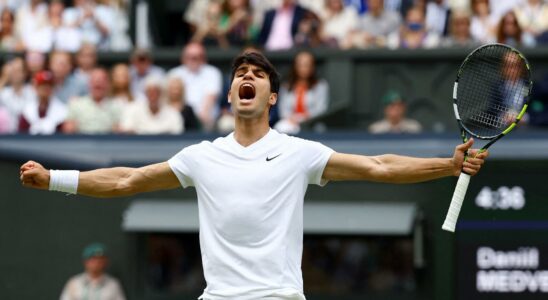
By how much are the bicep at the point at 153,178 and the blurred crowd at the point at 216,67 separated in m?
6.05

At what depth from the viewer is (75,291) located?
12.7m

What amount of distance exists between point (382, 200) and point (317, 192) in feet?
1.97

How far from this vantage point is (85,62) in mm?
14047

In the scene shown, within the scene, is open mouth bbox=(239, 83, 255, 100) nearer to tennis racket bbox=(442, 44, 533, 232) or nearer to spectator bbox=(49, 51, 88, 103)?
tennis racket bbox=(442, 44, 533, 232)

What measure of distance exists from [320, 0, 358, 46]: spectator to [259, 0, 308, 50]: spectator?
0.31 meters

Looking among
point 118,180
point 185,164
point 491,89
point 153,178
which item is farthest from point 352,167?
point 491,89

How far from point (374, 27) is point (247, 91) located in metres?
7.59

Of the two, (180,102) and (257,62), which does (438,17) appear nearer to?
(180,102)

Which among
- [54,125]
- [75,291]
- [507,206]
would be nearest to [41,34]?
[54,125]

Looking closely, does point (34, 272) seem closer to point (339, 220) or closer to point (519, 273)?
point (339, 220)

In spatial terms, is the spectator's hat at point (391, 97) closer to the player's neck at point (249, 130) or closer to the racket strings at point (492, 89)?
the racket strings at point (492, 89)

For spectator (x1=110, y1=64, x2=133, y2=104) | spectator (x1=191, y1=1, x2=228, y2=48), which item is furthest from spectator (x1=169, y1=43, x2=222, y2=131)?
spectator (x1=191, y1=1, x2=228, y2=48)

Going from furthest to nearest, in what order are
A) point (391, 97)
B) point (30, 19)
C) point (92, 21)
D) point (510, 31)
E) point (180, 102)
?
point (30, 19) → point (92, 21) → point (180, 102) → point (510, 31) → point (391, 97)

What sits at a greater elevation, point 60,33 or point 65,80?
point 60,33
